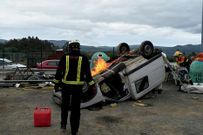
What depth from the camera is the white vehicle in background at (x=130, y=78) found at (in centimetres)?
1192

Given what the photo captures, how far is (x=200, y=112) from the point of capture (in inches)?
446

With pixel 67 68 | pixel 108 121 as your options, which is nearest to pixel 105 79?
pixel 108 121

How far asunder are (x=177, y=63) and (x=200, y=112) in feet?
25.7

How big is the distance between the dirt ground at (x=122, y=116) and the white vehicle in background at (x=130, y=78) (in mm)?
338

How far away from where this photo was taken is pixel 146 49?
13.8m

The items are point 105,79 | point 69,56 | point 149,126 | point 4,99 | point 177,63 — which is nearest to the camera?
point 69,56

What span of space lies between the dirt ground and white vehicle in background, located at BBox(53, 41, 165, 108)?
34 centimetres

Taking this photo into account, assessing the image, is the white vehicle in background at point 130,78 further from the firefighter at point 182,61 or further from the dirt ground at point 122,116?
the firefighter at point 182,61

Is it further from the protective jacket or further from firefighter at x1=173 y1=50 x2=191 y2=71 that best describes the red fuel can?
firefighter at x1=173 y1=50 x2=191 y2=71

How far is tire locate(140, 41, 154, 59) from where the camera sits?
45.0ft

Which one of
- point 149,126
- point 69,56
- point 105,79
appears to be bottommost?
point 149,126

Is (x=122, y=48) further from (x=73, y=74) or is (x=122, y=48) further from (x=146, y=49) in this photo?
(x=73, y=74)

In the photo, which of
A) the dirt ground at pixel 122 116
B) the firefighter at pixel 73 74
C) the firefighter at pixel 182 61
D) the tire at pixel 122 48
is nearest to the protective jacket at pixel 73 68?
the firefighter at pixel 73 74

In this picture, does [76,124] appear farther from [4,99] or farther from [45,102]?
[4,99]
